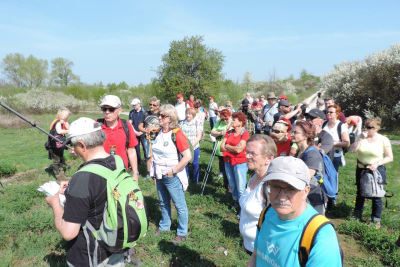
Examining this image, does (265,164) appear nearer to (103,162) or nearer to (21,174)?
(103,162)

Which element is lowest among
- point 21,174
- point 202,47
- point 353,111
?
point 21,174

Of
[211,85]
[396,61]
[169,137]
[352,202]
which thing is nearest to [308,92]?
[211,85]

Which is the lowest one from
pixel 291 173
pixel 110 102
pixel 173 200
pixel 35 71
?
pixel 173 200

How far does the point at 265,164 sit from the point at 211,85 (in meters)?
20.9

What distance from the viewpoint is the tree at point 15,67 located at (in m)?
47.2

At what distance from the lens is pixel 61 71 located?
56.7 metres

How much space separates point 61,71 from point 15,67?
971 cm

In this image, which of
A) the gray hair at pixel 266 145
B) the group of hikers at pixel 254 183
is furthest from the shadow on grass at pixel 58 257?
the gray hair at pixel 266 145

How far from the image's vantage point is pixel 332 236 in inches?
56.7

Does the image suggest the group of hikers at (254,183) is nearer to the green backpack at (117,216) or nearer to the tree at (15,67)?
the green backpack at (117,216)

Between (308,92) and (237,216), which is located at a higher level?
(308,92)

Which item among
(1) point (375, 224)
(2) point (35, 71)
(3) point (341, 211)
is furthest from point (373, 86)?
(2) point (35, 71)

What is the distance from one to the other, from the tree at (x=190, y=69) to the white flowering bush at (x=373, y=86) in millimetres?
10152

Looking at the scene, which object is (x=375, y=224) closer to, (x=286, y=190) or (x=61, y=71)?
(x=286, y=190)
